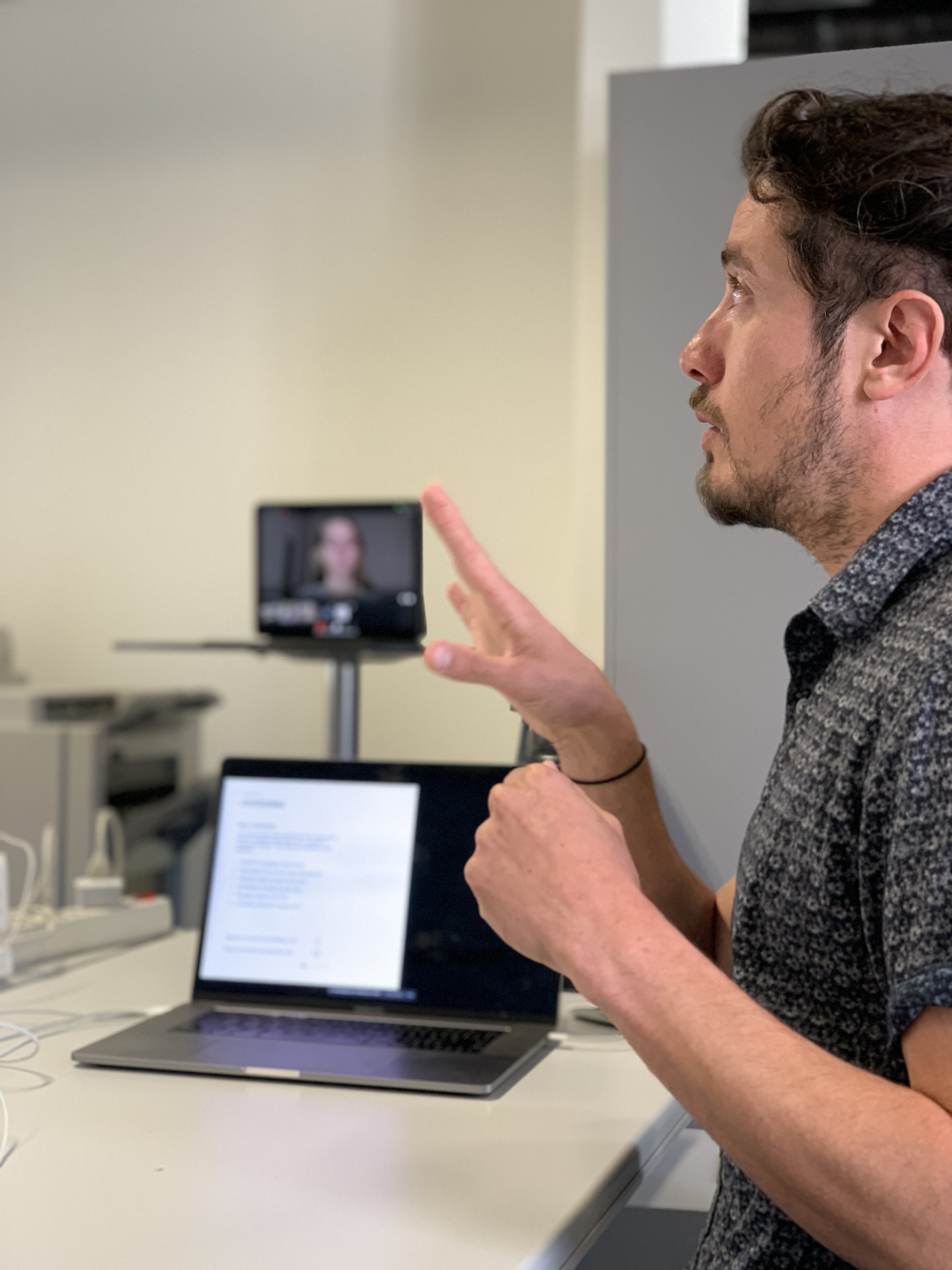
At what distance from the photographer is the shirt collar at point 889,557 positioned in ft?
2.69

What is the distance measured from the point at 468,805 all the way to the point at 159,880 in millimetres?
2350

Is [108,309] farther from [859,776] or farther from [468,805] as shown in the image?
[859,776]

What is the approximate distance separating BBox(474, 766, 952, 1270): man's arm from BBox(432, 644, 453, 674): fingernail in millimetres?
124

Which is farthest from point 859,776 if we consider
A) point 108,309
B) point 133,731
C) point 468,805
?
point 108,309

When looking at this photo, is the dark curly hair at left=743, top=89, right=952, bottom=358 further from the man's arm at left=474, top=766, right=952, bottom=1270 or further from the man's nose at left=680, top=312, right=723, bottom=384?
the man's arm at left=474, top=766, right=952, bottom=1270

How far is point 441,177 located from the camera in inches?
149

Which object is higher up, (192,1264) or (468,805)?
(468,805)

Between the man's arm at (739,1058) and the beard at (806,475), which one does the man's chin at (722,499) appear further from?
the man's arm at (739,1058)

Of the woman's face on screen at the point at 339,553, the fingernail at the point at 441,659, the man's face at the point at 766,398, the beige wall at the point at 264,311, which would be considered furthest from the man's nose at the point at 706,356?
the beige wall at the point at 264,311

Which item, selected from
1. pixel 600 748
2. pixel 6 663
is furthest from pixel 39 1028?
pixel 6 663

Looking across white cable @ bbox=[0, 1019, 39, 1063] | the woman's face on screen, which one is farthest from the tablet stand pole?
white cable @ bbox=[0, 1019, 39, 1063]

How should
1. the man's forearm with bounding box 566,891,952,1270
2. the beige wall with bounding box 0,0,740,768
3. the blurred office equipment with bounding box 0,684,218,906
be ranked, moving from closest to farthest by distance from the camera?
1. the man's forearm with bounding box 566,891,952,1270
2. the blurred office equipment with bounding box 0,684,218,906
3. the beige wall with bounding box 0,0,740,768

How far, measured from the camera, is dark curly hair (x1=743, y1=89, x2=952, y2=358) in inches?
33.5

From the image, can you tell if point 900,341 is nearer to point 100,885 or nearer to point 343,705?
point 100,885
